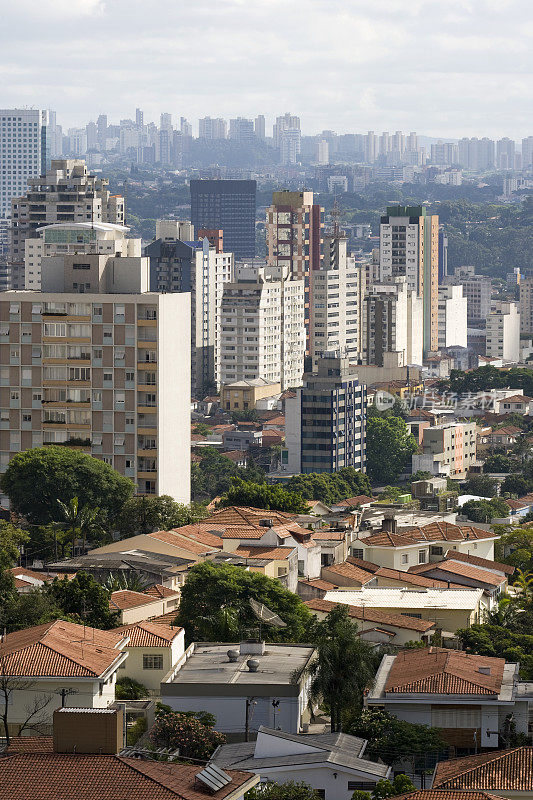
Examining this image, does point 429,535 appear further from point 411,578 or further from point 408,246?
point 408,246

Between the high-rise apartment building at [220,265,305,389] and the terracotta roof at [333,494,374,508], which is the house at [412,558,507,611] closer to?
the terracotta roof at [333,494,374,508]

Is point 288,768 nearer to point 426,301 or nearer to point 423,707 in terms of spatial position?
point 423,707

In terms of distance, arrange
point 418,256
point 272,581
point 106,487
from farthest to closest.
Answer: point 418,256 < point 106,487 < point 272,581

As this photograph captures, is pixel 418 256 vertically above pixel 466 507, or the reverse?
pixel 418 256

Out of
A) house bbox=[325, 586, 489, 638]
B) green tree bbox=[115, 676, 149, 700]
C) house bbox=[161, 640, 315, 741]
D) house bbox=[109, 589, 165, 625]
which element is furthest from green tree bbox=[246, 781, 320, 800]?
house bbox=[325, 586, 489, 638]

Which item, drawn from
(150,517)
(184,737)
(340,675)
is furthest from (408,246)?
(184,737)

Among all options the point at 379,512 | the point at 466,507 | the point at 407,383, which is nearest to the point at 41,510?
the point at 379,512

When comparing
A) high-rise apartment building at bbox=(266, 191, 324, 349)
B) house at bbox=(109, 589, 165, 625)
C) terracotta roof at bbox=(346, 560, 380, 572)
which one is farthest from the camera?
high-rise apartment building at bbox=(266, 191, 324, 349)

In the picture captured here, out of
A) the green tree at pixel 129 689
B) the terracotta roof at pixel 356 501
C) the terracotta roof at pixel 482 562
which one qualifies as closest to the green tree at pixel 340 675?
the green tree at pixel 129 689

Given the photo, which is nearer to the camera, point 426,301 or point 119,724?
point 119,724
